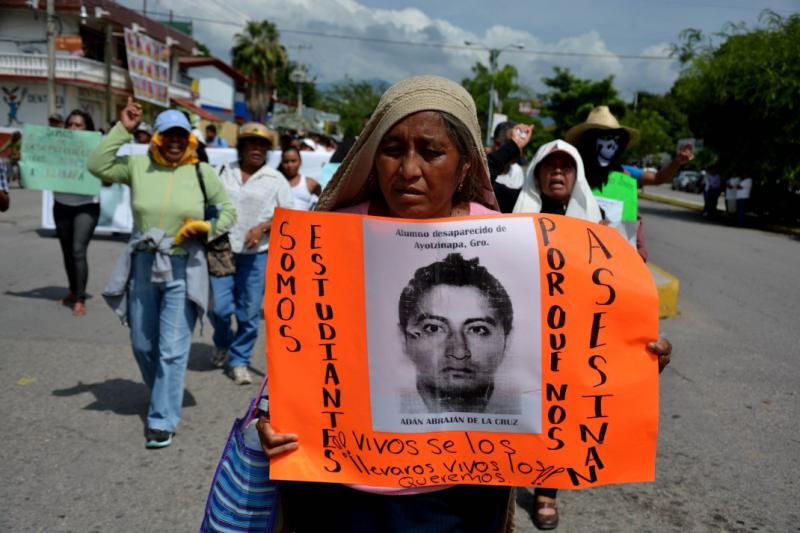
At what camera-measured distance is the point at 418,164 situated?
67.7 inches

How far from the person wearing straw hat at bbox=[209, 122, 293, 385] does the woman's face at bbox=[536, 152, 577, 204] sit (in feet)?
8.89

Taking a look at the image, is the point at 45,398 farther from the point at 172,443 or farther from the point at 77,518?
the point at 77,518

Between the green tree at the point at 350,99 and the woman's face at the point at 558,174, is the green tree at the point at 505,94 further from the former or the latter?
the woman's face at the point at 558,174

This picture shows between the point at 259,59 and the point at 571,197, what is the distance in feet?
194

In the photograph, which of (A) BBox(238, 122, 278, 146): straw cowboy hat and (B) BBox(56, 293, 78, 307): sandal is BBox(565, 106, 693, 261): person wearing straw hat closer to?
(A) BBox(238, 122, 278, 146): straw cowboy hat

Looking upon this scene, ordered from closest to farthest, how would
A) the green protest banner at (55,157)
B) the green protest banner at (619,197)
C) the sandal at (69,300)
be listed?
the green protest banner at (619,197) < the sandal at (69,300) < the green protest banner at (55,157)

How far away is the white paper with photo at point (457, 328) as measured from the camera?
1.68m

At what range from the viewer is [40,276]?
898 centimetres

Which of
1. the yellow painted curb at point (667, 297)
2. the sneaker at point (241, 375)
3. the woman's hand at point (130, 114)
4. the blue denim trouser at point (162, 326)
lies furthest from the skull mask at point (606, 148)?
the yellow painted curb at point (667, 297)

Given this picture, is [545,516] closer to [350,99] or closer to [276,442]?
[276,442]

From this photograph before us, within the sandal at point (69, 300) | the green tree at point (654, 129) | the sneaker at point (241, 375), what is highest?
the green tree at point (654, 129)

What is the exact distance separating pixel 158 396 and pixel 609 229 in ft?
10.7

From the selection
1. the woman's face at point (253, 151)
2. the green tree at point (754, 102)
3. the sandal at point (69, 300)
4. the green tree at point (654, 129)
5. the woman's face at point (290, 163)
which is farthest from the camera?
the green tree at point (654, 129)

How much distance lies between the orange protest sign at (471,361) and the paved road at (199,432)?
317 millimetres
